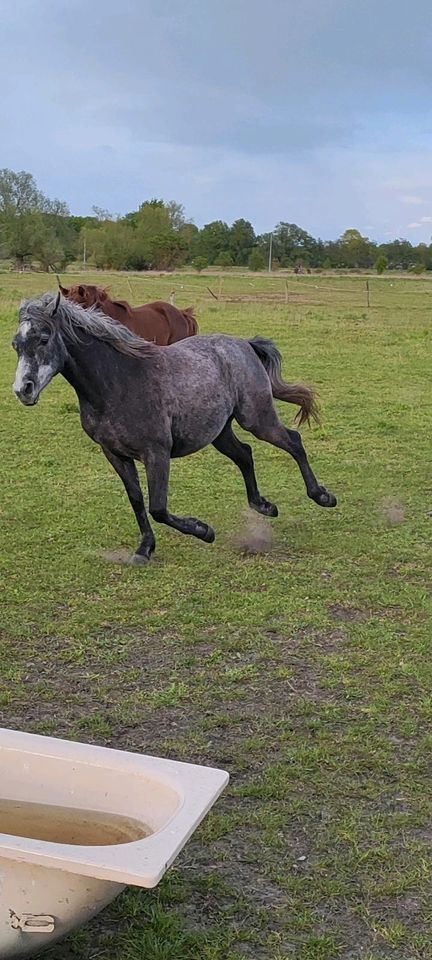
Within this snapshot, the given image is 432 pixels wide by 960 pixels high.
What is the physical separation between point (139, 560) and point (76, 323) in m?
A: 1.39

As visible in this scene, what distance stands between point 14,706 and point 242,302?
73.1 ft

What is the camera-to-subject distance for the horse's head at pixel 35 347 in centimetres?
427

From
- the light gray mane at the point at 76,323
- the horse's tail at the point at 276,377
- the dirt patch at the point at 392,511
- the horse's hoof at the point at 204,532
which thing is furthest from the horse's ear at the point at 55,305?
the dirt patch at the point at 392,511

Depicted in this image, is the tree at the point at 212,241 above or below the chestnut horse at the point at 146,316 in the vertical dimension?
above

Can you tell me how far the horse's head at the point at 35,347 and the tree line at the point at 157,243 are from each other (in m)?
44.3

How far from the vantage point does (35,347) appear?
170 inches

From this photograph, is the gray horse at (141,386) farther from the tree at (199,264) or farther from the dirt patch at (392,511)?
the tree at (199,264)

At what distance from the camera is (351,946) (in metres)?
2.18

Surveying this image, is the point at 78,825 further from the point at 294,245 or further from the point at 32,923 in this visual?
the point at 294,245

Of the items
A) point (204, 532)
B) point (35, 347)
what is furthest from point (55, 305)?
point (204, 532)

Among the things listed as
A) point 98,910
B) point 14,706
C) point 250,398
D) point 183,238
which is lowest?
point 14,706

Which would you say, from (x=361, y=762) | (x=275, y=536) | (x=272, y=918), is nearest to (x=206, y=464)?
(x=275, y=536)

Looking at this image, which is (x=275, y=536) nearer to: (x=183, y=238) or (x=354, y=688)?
(x=354, y=688)

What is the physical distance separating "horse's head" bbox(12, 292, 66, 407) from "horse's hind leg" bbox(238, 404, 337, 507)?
1449 mm
